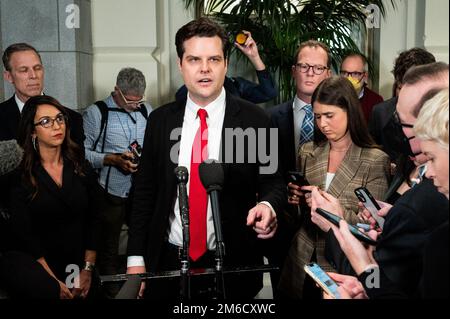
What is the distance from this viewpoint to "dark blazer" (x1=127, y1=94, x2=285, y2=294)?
1.79 meters

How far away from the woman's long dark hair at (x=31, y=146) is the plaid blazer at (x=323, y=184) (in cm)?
95

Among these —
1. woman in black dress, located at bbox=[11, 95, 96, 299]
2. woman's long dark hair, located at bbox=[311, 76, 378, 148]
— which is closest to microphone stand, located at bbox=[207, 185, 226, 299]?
woman's long dark hair, located at bbox=[311, 76, 378, 148]

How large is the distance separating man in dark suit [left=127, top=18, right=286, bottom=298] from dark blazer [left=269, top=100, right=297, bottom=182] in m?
0.58

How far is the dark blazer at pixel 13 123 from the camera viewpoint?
2.58 m

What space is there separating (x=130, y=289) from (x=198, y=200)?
0.61 metres

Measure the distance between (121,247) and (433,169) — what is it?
3269 millimetres

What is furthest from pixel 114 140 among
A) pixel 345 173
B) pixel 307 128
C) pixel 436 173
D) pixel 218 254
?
pixel 436 173

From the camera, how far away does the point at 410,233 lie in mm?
1120

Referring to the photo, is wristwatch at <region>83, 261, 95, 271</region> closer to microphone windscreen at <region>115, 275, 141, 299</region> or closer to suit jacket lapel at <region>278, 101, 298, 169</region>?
suit jacket lapel at <region>278, 101, 298, 169</region>

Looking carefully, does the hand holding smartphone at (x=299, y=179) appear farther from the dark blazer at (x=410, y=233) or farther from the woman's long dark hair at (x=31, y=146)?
the woman's long dark hair at (x=31, y=146)
